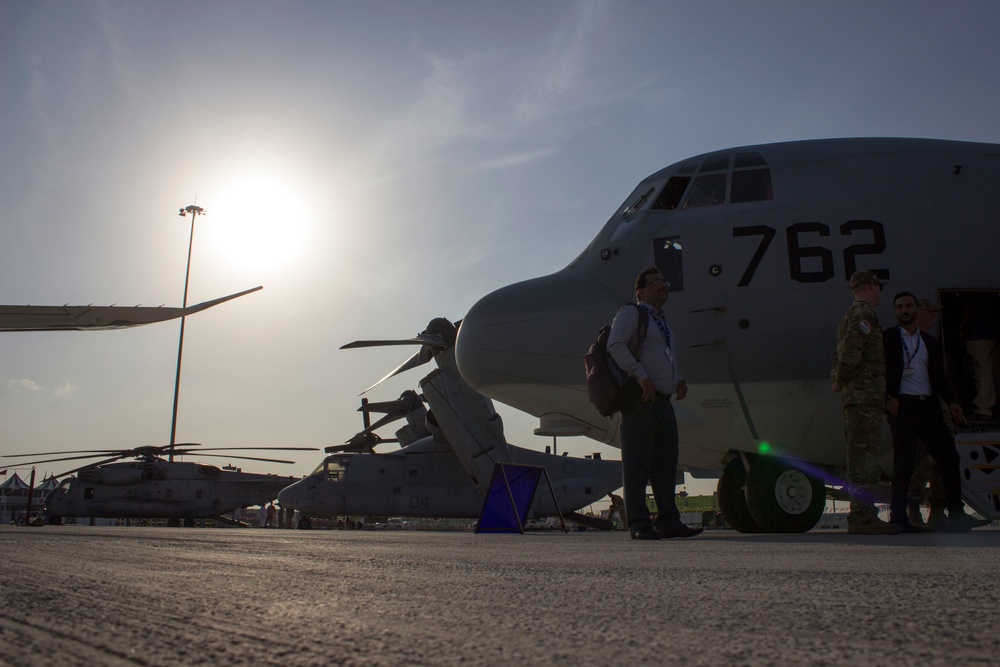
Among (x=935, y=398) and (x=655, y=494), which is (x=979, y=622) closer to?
(x=655, y=494)

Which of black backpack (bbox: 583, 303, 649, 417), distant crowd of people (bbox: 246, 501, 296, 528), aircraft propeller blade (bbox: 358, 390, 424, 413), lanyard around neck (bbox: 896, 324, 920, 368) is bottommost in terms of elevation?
distant crowd of people (bbox: 246, 501, 296, 528)

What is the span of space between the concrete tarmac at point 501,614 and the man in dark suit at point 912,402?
330 cm

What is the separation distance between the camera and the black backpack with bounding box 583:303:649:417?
16.9ft

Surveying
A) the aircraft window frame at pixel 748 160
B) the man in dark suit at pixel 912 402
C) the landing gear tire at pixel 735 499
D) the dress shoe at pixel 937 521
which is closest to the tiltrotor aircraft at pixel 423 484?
the landing gear tire at pixel 735 499

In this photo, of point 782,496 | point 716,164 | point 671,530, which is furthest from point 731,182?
point 671,530

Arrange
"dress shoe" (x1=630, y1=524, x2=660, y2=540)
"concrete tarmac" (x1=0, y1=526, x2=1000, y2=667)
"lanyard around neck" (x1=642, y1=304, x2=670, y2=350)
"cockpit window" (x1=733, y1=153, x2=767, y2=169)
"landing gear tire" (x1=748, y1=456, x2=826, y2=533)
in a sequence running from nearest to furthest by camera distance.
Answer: "concrete tarmac" (x1=0, y1=526, x2=1000, y2=667) → "dress shoe" (x1=630, y1=524, x2=660, y2=540) → "lanyard around neck" (x1=642, y1=304, x2=670, y2=350) → "landing gear tire" (x1=748, y1=456, x2=826, y2=533) → "cockpit window" (x1=733, y1=153, x2=767, y2=169)

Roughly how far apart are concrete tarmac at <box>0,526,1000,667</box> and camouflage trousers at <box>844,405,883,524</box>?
296 cm

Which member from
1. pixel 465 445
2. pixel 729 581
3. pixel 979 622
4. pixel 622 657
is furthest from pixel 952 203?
pixel 465 445

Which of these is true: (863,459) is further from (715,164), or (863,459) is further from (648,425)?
(715,164)

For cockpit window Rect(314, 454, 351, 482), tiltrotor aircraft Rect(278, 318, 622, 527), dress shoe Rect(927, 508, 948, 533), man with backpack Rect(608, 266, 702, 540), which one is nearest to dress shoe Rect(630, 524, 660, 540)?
man with backpack Rect(608, 266, 702, 540)

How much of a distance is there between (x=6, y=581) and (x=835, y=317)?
6.23m

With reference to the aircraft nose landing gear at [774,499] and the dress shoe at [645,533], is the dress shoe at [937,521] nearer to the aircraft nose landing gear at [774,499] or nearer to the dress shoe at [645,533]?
the aircraft nose landing gear at [774,499]

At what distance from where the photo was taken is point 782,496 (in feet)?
22.0

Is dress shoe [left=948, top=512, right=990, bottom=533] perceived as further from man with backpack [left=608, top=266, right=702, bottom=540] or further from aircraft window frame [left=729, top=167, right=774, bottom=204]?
aircraft window frame [left=729, top=167, right=774, bottom=204]
